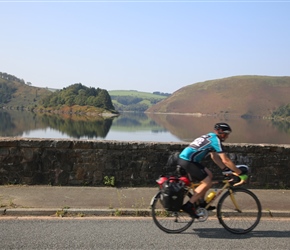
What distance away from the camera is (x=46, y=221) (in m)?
5.62

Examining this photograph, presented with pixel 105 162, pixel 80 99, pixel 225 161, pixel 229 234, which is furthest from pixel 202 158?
pixel 80 99

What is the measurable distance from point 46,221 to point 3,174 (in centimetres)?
280

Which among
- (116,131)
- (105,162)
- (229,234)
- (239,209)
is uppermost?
(105,162)

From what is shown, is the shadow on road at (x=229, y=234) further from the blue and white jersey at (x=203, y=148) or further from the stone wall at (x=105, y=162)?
the stone wall at (x=105, y=162)

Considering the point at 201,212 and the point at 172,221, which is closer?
the point at 201,212

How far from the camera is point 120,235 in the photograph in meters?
5.05

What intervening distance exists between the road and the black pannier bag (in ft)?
1.43

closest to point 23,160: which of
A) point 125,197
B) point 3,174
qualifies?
point 3,174

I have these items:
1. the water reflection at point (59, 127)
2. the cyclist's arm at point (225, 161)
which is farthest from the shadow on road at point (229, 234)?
the water reflection at point (59, 127)

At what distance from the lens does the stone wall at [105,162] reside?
7.98 metres

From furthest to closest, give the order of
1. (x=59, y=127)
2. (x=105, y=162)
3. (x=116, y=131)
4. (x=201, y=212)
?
(x=59, y=127)
(x=116, y=131)
(x=105, y=162)
(x=201, y=212)

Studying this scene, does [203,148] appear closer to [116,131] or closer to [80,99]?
[116,131]

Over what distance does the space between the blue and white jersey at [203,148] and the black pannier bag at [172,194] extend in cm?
39

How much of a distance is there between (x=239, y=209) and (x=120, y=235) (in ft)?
6.36
